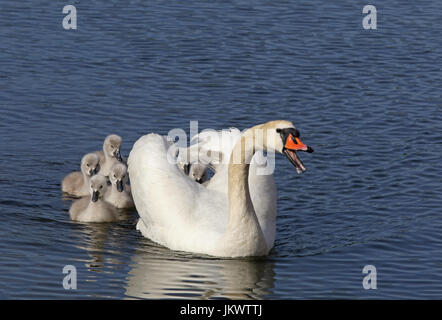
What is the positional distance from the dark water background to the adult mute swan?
23cm

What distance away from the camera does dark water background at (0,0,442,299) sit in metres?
12.4

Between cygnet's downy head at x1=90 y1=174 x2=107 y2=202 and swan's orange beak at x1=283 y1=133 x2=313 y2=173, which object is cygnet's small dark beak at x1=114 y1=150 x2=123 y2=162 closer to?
cygnet's downy head at x1=90 y1=174 x2=107 y2=202

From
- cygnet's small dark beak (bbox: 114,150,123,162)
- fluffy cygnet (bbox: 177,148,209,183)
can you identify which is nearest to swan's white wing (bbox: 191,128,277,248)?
fluffy cygnet (bbox: 177,148,209,183)

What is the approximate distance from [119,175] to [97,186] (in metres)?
0.48

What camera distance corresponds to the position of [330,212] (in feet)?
47.6

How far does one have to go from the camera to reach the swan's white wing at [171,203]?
1288 centimetres

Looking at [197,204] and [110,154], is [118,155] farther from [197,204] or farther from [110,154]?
[197,204]

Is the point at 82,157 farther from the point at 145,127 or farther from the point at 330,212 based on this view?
the point at 330,212
